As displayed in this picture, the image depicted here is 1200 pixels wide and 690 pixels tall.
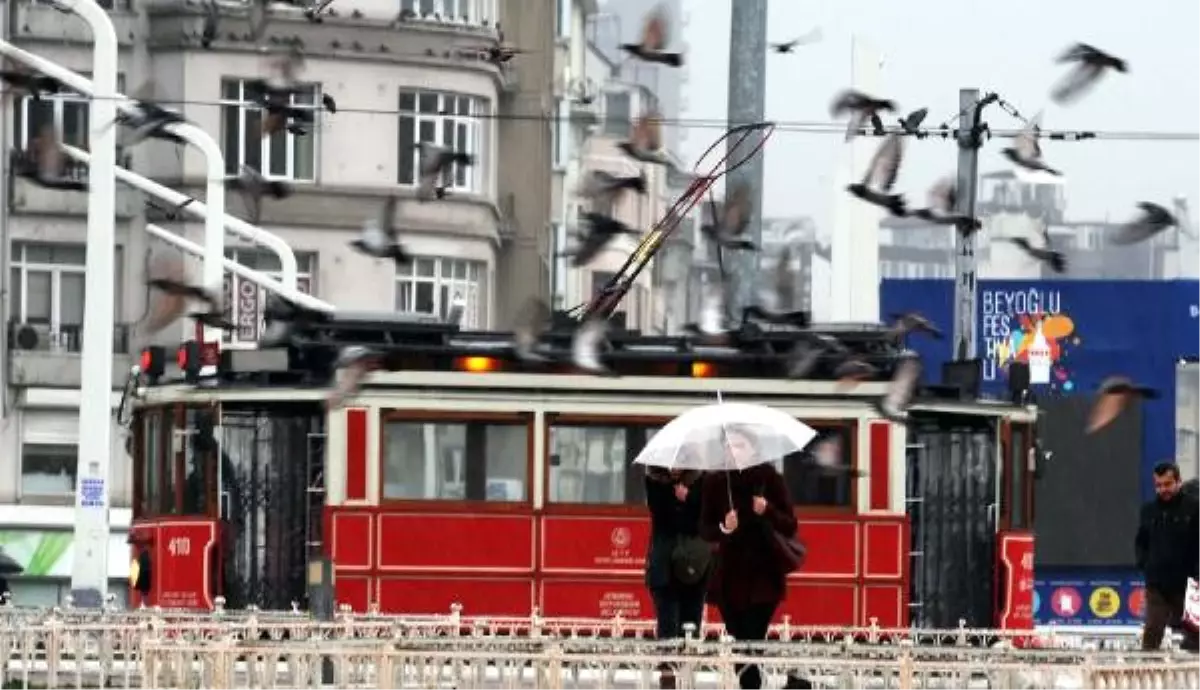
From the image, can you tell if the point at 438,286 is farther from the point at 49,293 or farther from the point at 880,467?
the point at 880,467

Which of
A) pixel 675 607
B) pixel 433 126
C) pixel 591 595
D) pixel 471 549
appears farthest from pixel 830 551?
pixel 433 126

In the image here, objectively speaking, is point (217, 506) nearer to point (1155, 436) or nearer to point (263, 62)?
point (1155, 436)

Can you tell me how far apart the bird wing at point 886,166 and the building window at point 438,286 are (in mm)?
29615

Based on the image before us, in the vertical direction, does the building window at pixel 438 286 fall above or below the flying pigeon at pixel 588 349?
above

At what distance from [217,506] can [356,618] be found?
4.13m

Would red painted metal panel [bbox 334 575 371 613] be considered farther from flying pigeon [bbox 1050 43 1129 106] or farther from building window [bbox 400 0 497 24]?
building window [bbox 400 0 497 24]

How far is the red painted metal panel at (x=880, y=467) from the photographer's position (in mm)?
30641

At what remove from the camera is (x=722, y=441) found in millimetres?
24359

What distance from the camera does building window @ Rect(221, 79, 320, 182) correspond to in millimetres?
61094

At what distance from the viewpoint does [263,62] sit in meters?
58.9

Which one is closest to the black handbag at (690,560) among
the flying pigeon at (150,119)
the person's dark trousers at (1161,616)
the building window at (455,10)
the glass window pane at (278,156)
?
the person's dark trousers at (1161,616)

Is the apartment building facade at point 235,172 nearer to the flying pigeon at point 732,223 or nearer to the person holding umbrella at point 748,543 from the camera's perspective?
the flying pigeon at point 732,223

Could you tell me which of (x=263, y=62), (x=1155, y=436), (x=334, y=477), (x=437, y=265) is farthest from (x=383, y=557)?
(x=437, y=265)

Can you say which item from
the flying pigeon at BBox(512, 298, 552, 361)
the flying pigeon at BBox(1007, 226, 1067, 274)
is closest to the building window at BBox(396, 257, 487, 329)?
the flying pigeon at BBox(512, 298, 552, 361)
